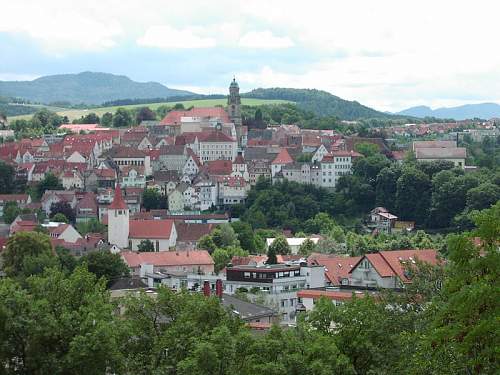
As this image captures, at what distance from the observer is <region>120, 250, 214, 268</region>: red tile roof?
265ft

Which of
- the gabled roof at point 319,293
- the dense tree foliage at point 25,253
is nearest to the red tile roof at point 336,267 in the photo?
the gabled roof at point 319,293

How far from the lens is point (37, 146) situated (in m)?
137

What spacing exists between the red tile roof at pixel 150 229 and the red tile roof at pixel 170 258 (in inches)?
459

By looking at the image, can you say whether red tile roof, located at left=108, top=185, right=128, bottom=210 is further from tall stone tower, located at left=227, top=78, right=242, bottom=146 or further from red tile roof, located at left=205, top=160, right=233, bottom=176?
tall stone tower, located at left=227, top=78, right=242, bottom=146

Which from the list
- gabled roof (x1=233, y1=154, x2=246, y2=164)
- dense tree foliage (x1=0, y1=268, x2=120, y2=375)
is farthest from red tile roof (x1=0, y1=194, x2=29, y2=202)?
dense tree foliage (x1=0, y1=268, x2=120, y2=375)

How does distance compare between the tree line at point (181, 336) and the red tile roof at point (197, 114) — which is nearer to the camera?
the tree line at point (181, 336)

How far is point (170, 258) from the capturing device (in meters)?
81.7

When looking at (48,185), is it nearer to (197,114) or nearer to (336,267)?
(197,114)

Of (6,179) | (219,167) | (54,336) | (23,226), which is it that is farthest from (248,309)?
(6,179)

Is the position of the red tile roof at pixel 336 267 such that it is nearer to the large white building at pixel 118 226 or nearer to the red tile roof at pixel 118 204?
the large white building at pixel 118 226

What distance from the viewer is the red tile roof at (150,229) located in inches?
3772

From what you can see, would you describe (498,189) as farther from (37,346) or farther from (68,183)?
(37,346)

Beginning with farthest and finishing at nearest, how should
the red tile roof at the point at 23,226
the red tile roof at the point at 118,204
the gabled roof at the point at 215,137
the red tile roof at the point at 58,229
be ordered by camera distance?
the gabled roof at the point at 215,137
the red tile roof at the point at 23,226
the red tile roof at the point at 58,229
the red tile roof at the point at 118,204

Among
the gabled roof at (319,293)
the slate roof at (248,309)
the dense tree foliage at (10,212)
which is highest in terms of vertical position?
the slate roof at (248,309)
